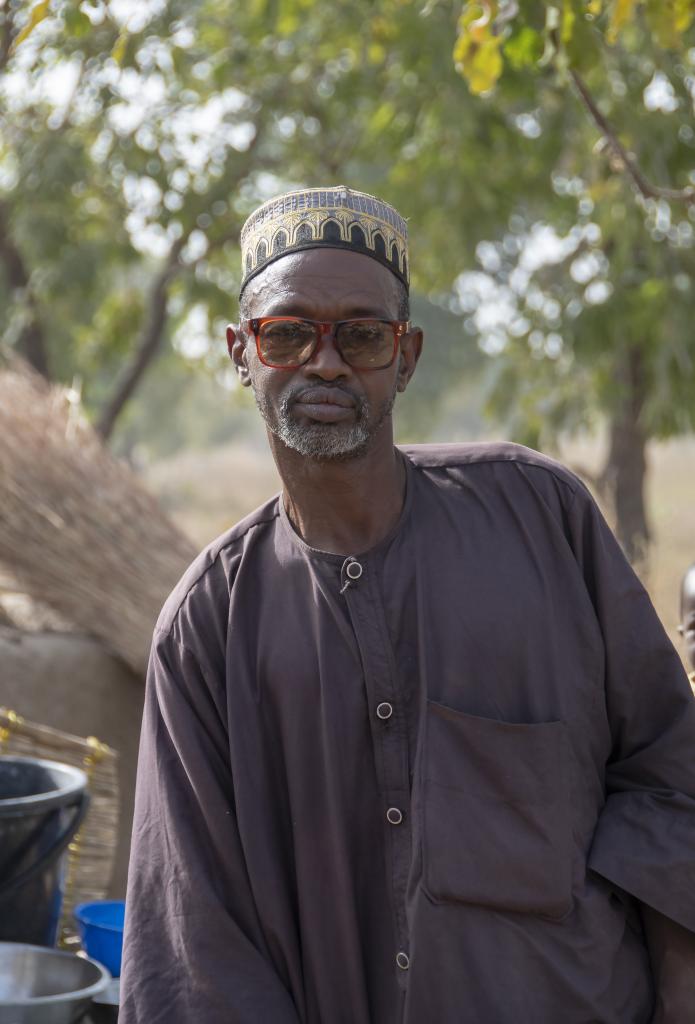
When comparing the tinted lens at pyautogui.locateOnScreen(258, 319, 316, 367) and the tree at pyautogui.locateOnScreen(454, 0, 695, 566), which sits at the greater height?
the tree at pyautogui.locateOnScreen(454, 0, 695, 566)

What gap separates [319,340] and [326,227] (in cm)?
19

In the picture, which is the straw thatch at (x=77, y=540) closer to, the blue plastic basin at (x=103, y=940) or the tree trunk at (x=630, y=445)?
the blue plastic basin at (x=103, y=940)

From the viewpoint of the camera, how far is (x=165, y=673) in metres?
2.00

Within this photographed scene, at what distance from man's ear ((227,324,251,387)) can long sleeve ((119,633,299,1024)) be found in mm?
429

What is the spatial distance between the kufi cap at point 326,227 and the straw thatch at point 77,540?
10.1 feet

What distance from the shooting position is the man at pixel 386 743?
185 cm

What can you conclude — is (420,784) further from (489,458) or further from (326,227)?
(326,227)

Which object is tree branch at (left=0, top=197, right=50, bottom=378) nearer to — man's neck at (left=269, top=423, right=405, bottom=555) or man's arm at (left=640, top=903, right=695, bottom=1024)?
man's neck at (left=269, top=423, right=405, bottom=555)

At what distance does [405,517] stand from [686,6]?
164 cm

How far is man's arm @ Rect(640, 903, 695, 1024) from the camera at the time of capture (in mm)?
1859

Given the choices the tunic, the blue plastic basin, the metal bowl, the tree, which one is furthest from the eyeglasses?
the tree

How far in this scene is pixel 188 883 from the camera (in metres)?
1.93

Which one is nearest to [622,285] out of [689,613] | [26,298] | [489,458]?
[26,298]

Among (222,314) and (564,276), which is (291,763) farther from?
(222,314)
